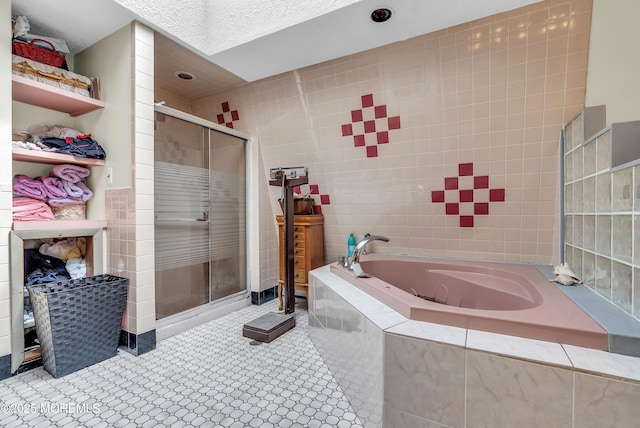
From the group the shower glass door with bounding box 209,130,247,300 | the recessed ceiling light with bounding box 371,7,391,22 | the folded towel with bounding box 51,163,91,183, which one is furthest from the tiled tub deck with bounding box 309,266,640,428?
the folded towel with bounding box 51,163,91,183

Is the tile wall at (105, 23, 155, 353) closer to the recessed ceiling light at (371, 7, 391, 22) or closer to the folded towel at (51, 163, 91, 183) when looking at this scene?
the folded towel at (51, 163, 91, 183)

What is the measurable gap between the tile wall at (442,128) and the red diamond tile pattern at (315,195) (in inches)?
0.5

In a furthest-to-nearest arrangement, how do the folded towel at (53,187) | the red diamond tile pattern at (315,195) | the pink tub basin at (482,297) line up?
the red diamond tile pattern at (315,195) → the folded towel at (53,187) → the pink tub basin at (482,297)

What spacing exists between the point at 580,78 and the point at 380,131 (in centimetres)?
129

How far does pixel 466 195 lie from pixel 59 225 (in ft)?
9.54

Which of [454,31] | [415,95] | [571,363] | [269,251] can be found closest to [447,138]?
[415,95]

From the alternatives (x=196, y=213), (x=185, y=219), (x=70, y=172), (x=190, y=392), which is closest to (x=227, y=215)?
(x=196, y=213)

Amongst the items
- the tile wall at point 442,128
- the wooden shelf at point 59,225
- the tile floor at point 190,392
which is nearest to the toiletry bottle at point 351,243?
the tile wall at point 442,128

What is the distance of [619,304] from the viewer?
3.77 feet

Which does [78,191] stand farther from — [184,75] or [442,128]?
[442,128]

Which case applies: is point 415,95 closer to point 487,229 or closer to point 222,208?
point 487,229

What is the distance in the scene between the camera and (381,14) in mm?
1723

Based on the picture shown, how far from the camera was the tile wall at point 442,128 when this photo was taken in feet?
5.99

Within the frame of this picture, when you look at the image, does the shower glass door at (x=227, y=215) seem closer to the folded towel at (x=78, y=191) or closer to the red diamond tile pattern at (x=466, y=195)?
the folded towel at (x=78, y=191)
